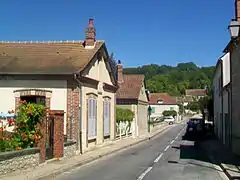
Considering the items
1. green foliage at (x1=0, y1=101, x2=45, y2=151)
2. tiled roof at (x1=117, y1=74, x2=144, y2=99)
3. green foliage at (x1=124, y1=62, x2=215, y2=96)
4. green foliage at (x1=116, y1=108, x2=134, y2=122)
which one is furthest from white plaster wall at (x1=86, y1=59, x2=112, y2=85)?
green foliage at (x1=124, y1=62, x2=215, y2=96)

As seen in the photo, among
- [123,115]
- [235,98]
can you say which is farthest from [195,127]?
[235,98]

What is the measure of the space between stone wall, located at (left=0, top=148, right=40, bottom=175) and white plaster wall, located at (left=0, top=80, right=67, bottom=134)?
21.9 feet

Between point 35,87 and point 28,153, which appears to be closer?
point 28,153

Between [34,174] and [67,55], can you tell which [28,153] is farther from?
[67,55]

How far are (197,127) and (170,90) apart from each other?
116 meters

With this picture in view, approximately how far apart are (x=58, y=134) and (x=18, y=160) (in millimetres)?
4306

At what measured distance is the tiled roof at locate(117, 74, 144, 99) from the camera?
48.5 m

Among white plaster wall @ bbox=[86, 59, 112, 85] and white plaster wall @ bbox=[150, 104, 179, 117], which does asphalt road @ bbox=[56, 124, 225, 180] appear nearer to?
white plaster wall @ bbox=[86, 59, 112, 85]

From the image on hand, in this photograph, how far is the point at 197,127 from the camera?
140 ft

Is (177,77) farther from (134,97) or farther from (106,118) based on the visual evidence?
(106,118)

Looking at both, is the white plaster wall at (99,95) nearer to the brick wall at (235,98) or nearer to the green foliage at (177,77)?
the brick wall at (235,98)

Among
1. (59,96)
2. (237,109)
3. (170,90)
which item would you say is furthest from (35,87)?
(170,90)

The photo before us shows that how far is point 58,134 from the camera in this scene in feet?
62.1

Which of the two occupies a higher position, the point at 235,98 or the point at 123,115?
the point at 235,98
